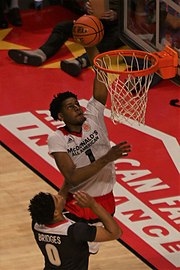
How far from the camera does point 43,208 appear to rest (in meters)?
6.12

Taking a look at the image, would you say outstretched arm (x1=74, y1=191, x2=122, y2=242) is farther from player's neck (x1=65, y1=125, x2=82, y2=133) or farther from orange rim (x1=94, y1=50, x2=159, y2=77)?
orange rim (x1=94, y1=50, x2=159, y2=77)

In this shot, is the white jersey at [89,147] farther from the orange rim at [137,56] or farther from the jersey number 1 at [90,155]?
the orange rim at [137,56]

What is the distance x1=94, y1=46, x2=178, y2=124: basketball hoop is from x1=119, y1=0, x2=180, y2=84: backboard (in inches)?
66.8

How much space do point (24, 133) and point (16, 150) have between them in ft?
1.68

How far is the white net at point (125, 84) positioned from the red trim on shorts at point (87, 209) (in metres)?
0.97

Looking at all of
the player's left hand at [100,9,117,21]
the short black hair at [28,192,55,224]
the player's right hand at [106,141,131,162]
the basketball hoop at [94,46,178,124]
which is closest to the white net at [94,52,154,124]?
the basketball hoop at [94,46,178,124]

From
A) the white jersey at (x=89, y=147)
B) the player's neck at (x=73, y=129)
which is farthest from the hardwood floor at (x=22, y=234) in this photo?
the player's neck at (x=73, y=129)

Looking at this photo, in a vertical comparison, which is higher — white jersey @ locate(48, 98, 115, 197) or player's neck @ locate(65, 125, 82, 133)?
player's neck @ locate(65, 125, 82, 133)

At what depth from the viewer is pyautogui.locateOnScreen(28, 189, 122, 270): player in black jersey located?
6152 millimetres

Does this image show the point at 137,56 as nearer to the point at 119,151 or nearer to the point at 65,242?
the point at 119,151

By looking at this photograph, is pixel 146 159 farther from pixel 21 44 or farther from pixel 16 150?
pixel 21 44

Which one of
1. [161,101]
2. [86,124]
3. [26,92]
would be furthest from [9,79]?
[86,124]

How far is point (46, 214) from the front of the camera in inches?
241

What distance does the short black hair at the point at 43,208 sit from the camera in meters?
6.12
